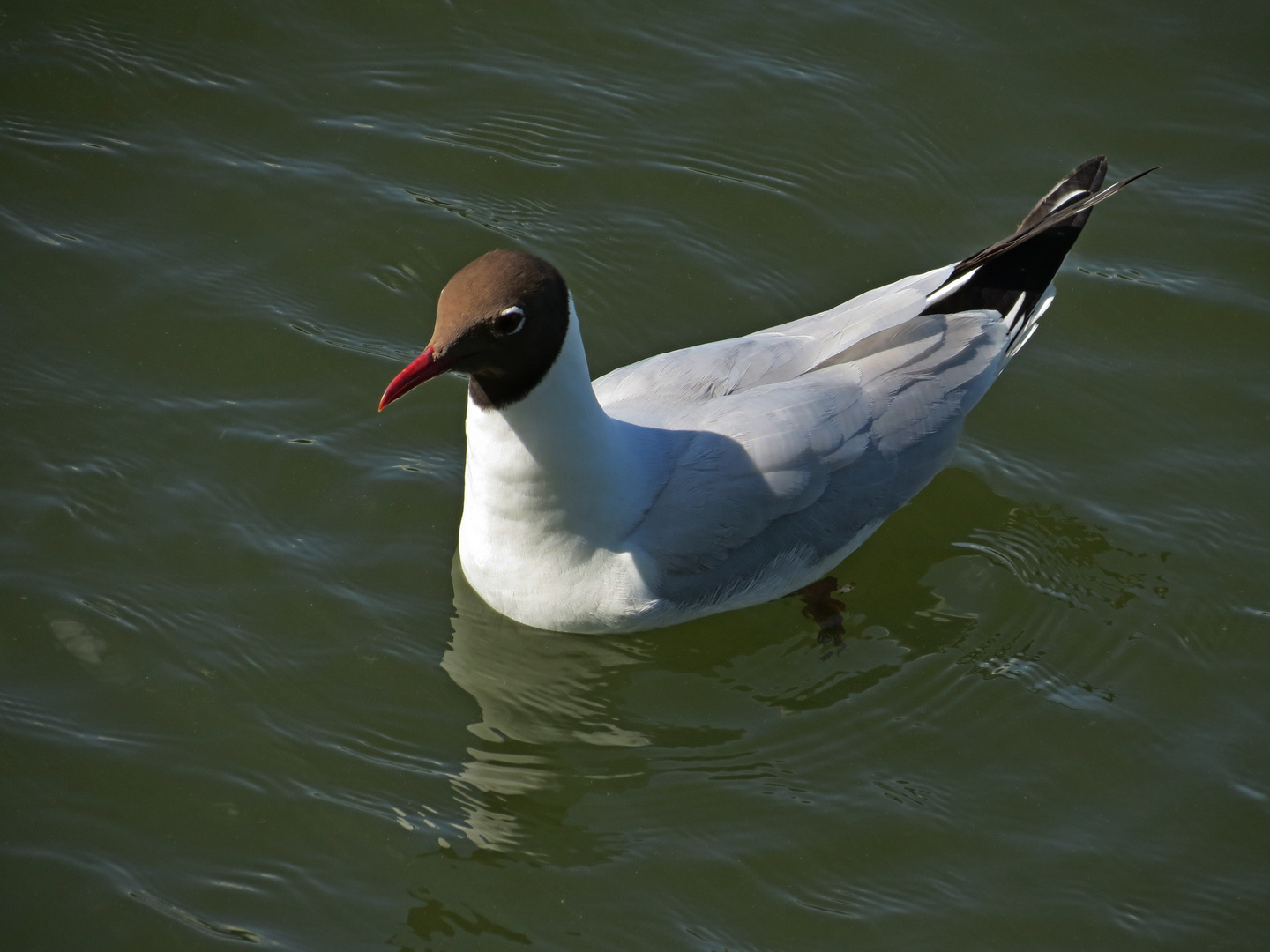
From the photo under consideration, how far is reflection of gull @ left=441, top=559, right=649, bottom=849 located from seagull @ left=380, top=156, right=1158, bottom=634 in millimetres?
120

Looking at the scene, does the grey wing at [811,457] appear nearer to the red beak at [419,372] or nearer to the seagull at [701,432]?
the seagull at [701,432]

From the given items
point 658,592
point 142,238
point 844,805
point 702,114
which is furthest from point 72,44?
point 844,805

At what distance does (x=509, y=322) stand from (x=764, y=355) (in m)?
1.68

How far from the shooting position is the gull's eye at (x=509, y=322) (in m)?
4.98

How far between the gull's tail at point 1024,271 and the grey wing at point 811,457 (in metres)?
0.15

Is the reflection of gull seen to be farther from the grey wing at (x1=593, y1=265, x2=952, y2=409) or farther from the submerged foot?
the grey wing at (x1=593, y1=265, x2=952, y2=409)

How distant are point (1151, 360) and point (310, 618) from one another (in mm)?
4931

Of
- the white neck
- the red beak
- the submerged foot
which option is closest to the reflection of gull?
the white neck

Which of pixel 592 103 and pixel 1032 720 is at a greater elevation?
pixel 592 103

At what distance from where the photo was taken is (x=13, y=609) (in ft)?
18.4

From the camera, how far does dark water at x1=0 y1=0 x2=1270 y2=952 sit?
16.9 ft

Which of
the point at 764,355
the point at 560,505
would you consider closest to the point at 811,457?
the point at 764,355

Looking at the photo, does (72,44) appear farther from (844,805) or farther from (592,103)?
(844,805)

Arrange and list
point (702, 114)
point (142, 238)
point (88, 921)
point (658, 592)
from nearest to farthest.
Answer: point (88, 921), point (658, 592), point (142, 238), point (702, 114)
